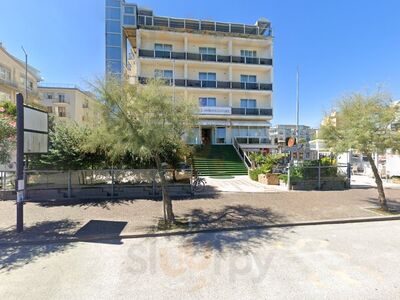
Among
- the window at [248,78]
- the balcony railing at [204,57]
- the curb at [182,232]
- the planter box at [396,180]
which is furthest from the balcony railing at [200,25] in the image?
the curb at [182,232]

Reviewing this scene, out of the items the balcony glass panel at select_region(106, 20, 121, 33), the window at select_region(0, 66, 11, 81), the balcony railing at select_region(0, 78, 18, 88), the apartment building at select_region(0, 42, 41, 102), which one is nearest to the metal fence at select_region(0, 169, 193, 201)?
the apartment building at select_region(0, 42, 41, 102)

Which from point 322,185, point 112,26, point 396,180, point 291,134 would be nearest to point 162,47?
point 112,26

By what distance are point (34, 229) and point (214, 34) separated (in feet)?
82.6

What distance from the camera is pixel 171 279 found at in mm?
3922

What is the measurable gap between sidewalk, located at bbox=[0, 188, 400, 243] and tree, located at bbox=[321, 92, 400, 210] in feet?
7.20

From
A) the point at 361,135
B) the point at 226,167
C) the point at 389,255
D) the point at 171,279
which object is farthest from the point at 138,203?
the point at 226,167

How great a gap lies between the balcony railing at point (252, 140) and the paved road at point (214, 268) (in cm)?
1949

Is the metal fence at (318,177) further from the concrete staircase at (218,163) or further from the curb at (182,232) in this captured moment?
the concrete staircase at (218,163)

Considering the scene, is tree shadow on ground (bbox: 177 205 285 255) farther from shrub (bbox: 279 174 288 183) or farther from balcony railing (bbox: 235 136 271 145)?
balcony railing (bbox: 235 136 271 145)

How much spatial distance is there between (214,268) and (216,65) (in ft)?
79.7

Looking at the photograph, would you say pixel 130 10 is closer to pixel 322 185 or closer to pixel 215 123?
pixel 215 123

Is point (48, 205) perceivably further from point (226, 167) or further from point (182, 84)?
point (182, 84)

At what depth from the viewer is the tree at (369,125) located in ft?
25.5

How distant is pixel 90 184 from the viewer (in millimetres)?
10367
